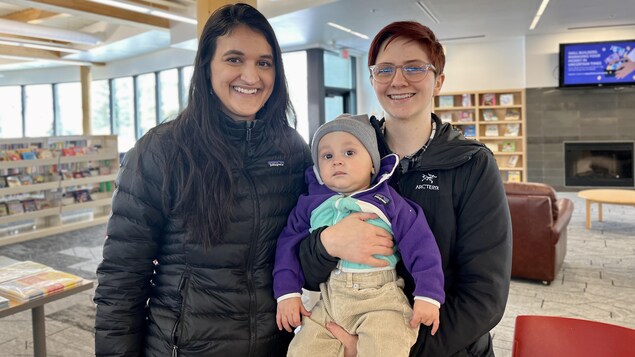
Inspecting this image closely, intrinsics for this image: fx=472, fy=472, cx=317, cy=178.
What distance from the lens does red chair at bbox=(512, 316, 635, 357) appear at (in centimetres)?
136

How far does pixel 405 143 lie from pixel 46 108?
55.8 ft

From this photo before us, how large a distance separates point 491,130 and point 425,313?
1064 cm

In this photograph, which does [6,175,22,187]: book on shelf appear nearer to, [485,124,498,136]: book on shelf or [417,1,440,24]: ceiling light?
[417,1,440,24]: ceiling light

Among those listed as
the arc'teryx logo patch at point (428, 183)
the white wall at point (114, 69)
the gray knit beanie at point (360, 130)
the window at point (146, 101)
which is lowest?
the arc'teryx logo patch at point (428, 183)

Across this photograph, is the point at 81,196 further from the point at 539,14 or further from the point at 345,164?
the point at 539,14

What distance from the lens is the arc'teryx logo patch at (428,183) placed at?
4.49 feet

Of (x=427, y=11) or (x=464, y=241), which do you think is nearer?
(x=464, y=241)

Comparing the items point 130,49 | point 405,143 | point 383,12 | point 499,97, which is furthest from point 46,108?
point 405,143

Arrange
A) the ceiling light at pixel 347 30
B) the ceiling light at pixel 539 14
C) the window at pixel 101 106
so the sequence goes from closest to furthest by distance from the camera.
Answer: the ceiling light at pixel 539 14, the ceiling light at pixel 347 30, the window at pixel 101 106

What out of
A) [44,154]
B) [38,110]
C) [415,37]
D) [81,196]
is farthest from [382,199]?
[38,110]

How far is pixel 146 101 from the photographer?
45.4ft

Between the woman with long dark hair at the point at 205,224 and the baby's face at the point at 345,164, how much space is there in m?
0.16

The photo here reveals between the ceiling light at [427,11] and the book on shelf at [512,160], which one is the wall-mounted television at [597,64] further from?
the ceiling light at [427,11]

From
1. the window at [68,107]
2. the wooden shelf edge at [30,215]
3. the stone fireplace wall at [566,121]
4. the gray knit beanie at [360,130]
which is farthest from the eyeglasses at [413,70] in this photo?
the window at [68,107]
